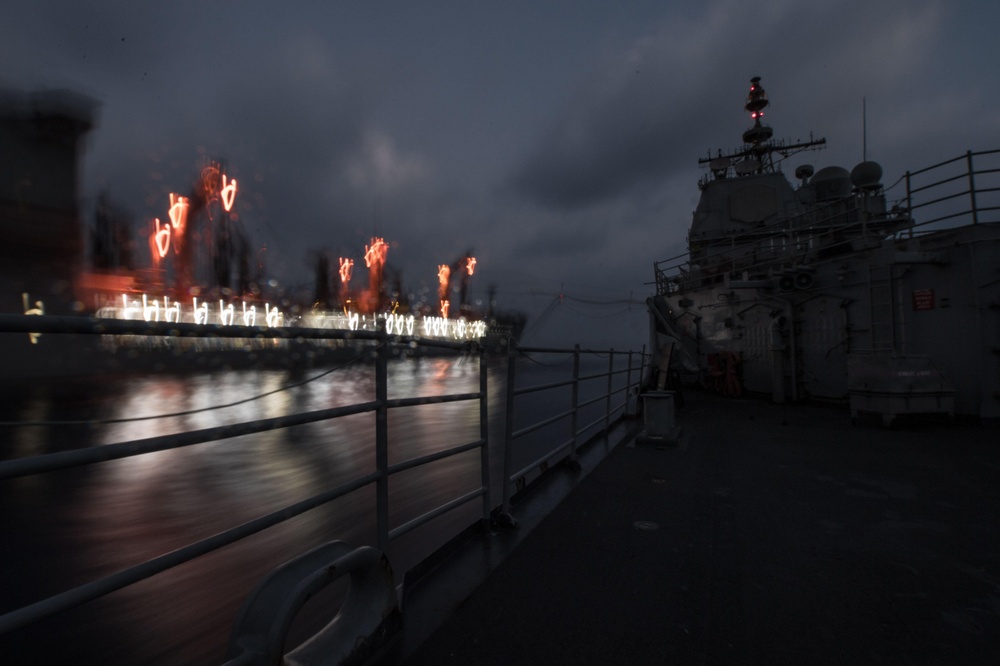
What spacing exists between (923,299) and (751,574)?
9201 millimetres

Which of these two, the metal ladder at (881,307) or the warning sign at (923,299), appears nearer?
the warning sign at (923,299)

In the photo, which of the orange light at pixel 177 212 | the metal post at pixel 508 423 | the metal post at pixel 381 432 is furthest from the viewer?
the orange light at pixel 177 212

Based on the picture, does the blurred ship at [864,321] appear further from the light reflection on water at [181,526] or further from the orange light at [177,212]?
the orange light at [177,212]

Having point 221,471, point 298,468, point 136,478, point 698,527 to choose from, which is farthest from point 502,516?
point 136,478

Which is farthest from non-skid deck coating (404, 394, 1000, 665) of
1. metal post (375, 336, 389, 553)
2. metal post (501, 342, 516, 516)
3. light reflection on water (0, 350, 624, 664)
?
light reflection on water (0, 350, 624, 664)

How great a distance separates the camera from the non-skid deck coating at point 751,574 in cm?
207

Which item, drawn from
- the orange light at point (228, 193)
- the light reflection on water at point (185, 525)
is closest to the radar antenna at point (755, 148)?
the light reflection on water at point (185, 525)

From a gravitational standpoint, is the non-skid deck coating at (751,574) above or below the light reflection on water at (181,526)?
above

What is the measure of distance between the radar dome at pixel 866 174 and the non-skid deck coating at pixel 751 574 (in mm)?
14087

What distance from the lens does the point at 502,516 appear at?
3.56 m

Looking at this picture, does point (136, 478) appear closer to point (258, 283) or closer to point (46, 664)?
point (46, 664)

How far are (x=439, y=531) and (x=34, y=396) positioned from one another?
22783 millimetres

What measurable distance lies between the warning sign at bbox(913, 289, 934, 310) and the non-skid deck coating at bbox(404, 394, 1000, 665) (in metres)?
4.58

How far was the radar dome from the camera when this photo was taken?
15430 millimetres
